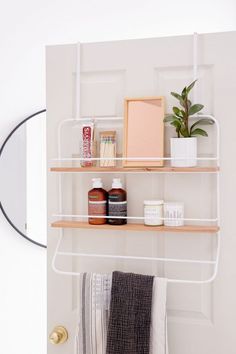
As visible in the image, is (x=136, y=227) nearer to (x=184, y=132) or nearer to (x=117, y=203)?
(x=117, y=203)

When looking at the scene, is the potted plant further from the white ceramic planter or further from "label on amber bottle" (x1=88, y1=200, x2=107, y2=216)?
"label on amber bottle" (x1=88, y1=200, x2=107, y2=216)

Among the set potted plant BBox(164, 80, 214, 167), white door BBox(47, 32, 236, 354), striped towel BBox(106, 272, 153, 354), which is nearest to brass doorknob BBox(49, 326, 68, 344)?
white door BBox(47, 32, 236, 354)

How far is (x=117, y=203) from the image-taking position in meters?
1.41

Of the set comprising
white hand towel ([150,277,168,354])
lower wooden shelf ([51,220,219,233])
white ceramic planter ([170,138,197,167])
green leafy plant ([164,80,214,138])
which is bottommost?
white hand towel ([150,277,168,354])

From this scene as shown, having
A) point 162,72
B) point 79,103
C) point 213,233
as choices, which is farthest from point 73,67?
point 213,233

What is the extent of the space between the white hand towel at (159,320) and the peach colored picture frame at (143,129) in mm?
399

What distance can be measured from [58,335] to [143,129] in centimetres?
79

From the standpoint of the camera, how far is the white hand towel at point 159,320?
136 cm

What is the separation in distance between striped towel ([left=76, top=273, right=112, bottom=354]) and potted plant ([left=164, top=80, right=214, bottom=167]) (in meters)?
0.46

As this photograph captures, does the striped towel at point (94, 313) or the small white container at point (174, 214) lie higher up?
the small white container at point (174, 214)

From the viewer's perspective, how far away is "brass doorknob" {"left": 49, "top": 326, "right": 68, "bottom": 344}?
4.91 feet

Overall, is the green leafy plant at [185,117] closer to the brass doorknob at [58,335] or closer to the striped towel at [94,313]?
the striped towel at [94,313]

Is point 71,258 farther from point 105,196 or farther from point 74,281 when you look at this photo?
point 105,196

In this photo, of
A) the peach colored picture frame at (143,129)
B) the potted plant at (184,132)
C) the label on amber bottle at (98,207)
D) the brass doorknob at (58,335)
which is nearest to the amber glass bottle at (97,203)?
the label on amber bottle at (98,207)
